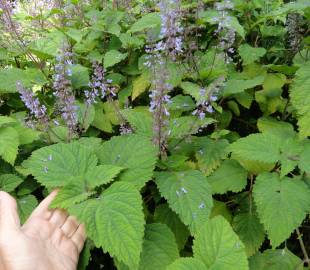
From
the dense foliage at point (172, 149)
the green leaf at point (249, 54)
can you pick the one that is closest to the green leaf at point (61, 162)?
the dense foliage at point (172, 149)

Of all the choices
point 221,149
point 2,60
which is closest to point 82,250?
point 221,149

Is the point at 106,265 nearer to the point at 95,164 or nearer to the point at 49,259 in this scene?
the point at 49,259

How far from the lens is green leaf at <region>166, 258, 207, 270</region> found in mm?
1618

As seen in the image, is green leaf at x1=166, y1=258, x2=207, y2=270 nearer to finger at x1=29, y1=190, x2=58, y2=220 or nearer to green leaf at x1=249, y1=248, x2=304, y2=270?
green leaf at x1=249, y1=248, x2=304, y2=270

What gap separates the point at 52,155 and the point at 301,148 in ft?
4.32

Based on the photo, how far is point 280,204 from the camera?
6.23 feet

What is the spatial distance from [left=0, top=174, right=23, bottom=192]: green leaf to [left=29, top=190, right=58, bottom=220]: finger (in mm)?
241

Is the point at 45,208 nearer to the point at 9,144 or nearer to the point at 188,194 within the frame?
the point at 9,144

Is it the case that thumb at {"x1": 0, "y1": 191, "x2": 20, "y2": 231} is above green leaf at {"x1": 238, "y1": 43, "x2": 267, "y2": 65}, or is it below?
below

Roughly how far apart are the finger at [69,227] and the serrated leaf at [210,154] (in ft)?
2.48

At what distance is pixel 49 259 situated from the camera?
189 centimetres

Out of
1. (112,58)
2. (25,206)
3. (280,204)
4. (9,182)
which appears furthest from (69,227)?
(112,58)

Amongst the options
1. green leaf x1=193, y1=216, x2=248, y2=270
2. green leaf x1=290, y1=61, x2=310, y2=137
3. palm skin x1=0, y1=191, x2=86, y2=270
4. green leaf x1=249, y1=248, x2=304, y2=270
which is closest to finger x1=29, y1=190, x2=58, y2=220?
palm skin x1=0, y1=191, x2=86, y2=270

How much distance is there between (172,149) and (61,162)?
632 mm
